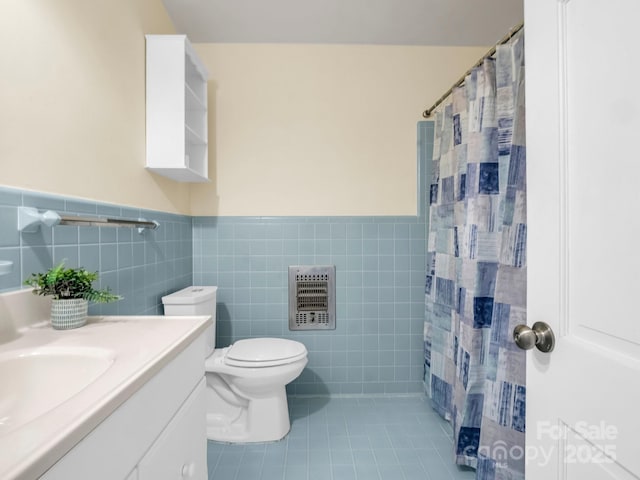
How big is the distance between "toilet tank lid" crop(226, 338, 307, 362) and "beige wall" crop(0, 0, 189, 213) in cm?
90

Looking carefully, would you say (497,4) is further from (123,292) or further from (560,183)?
(123,292)

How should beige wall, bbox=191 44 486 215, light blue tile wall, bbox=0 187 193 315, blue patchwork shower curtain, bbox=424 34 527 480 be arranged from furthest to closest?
1. beige wall, bbox=191 44 486 215
2. blue patchwork shower curtain, bbox=424 34 527 480
3. light blue tile wall, bbox=0 187 193 315

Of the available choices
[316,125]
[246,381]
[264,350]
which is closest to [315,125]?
[316,125]

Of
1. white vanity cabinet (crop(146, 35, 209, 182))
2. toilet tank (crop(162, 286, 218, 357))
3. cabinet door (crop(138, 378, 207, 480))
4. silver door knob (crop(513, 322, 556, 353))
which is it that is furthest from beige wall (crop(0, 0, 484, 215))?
silver door knob (crop(513, 322, 556, 353))

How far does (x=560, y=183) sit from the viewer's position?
72 cm

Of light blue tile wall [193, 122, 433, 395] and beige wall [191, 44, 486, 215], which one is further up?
beige wall [191, 44, 486, 215]

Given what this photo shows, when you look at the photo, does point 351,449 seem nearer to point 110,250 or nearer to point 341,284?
point 341,284

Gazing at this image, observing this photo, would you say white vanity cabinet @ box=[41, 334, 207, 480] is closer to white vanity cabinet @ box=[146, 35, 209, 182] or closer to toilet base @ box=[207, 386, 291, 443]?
toilet base @ box=[207, 386, 291, 443]

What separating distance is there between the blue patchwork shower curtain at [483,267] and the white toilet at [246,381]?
0.84 metres

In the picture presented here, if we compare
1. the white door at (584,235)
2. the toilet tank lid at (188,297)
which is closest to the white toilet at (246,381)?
the toilet tank lid at (188,297)

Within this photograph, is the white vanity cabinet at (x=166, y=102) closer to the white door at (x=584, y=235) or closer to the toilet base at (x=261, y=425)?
the toilet base at (x=261, y=425)

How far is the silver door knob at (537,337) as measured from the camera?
0.74 meters

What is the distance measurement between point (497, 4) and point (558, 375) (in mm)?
2059

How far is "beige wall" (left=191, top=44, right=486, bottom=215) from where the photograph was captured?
2312 mm
